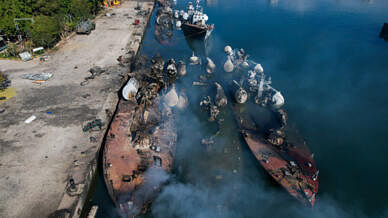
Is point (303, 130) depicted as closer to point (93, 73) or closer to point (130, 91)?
point (130, 91)

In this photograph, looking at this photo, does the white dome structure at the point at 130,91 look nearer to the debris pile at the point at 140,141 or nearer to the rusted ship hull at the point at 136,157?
the debris pile at the point at 140,141

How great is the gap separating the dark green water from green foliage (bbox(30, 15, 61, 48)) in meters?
24.4

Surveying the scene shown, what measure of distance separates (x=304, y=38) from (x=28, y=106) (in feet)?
259

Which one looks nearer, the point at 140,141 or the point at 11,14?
the point at 140,141

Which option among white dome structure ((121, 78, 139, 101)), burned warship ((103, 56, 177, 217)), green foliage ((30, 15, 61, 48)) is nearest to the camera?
burned warship ((103, 56, 177, 217))

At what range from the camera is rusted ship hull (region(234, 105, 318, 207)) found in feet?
93.1

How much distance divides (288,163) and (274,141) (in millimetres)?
3879

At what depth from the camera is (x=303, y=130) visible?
133ft

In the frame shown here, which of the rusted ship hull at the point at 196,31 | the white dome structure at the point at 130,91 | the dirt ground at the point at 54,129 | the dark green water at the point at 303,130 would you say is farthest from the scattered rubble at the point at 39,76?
the rusted ship hull at the point at 196,31

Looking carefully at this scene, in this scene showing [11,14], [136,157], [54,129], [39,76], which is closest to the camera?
[136,157]

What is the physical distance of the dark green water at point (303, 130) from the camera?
94.9 ft

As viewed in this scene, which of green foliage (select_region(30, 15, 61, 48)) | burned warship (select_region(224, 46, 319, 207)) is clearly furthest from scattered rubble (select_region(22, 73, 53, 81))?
burned warship (select_region(224, 46, 319, 207))

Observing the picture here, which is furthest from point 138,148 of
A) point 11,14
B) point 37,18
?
point 11,14

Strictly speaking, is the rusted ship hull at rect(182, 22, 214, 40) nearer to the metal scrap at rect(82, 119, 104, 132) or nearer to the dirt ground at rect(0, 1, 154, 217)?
the dirt ground at rect(0, 1, 154, 217)
